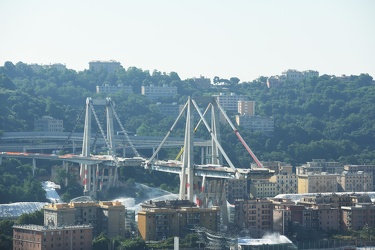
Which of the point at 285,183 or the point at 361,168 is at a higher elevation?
the point at 361,168

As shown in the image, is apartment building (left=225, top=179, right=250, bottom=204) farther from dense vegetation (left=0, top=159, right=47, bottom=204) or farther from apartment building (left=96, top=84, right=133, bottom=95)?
apartment building (left=96, top=84, right=133, bottom=95)

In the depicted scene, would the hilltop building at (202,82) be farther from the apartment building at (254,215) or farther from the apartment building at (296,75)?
the apartment building at (254,215)

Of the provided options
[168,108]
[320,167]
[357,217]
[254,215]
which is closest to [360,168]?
[320,167]

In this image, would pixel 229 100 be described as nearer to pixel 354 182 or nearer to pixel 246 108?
pixel 246 108

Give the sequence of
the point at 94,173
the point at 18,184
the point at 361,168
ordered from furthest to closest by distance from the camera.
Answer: the point at 361,168
the point at 94,173
the point at 18,184

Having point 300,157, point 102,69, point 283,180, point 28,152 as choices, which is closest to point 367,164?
point 300,157

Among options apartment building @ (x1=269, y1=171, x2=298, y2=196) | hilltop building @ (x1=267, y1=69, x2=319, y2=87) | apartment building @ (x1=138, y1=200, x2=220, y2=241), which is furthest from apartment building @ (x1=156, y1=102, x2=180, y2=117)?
apartment building @ (x1=138, y1=200, x2=220, y2=241)
